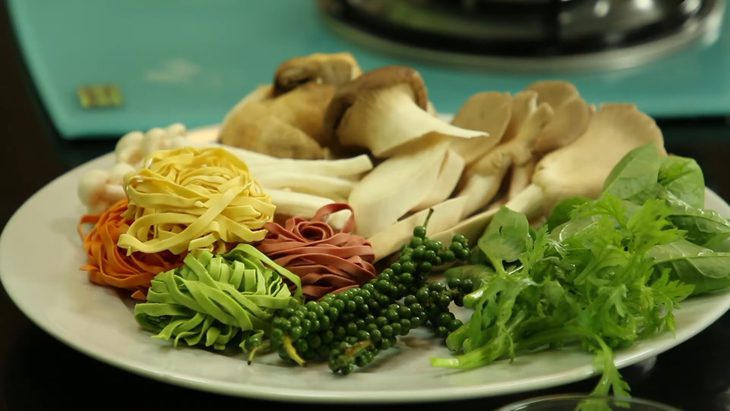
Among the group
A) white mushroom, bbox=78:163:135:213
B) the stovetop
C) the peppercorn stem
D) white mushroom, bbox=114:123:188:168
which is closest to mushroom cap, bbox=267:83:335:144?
white mushroom, bbox=114:123:188:168

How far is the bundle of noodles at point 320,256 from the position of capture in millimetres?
1132

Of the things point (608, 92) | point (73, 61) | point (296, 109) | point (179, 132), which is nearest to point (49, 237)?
point (179, 132)

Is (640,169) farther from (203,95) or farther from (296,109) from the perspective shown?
(203,95)

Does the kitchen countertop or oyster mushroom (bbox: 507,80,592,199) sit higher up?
oyster mushroom (bbox: 507,80,592,199)

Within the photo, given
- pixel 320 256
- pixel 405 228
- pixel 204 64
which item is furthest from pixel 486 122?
pixel 204 64

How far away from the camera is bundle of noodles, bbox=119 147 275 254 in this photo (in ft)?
3.67

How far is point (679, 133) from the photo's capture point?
1.82m

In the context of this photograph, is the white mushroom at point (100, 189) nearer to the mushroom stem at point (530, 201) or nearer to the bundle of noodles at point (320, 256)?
the bundle of noodles at point (320, 256)

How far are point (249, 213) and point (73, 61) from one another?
108 centimetres

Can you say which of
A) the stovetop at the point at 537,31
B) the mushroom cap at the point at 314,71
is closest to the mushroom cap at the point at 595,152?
the mushroom cap at the point at 314,71

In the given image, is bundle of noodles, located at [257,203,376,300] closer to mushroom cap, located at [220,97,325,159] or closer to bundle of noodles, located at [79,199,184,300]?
bundle of noodles, located at [79,199,184,300]

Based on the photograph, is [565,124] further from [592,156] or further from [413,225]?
[413,225]

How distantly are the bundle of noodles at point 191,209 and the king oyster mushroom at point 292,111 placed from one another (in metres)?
0.21

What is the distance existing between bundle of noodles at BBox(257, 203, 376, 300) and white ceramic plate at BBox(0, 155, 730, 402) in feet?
0.33
